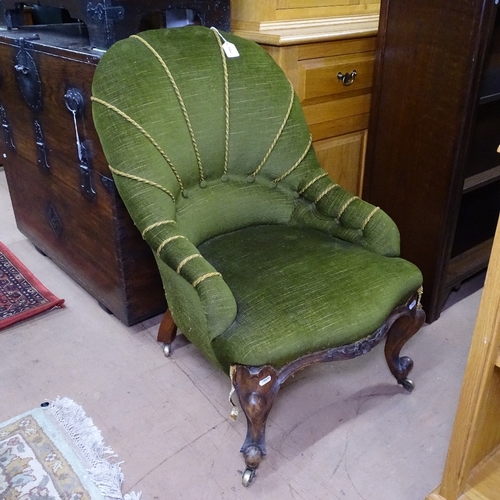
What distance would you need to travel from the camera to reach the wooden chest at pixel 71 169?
1.58 m

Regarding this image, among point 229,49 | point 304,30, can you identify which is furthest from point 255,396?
point 304,30

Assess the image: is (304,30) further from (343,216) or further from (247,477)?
(247,477)

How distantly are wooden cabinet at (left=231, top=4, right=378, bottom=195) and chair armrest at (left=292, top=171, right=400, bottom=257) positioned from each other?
0.34m

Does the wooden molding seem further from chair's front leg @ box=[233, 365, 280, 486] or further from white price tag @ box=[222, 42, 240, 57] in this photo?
chair's front leg @ box=[233, 365, 280, 486]

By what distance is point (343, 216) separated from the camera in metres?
1.47

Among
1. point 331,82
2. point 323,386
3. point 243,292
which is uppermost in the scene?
point 331,82

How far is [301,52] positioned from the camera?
1.62m

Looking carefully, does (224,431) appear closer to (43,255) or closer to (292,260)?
(292,260)

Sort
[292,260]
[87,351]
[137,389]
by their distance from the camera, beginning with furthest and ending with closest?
1. [87,351]
2. [137,389]
3. [292,260]

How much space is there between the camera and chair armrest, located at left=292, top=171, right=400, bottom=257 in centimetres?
142

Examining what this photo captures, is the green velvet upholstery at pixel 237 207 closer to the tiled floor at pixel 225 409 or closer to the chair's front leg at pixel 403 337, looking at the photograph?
the chair's front leg at pixel 403 337

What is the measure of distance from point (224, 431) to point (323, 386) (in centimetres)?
33

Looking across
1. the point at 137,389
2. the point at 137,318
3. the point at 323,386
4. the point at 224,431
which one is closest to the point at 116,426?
the point at 137,389

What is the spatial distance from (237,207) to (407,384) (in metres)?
0.70
